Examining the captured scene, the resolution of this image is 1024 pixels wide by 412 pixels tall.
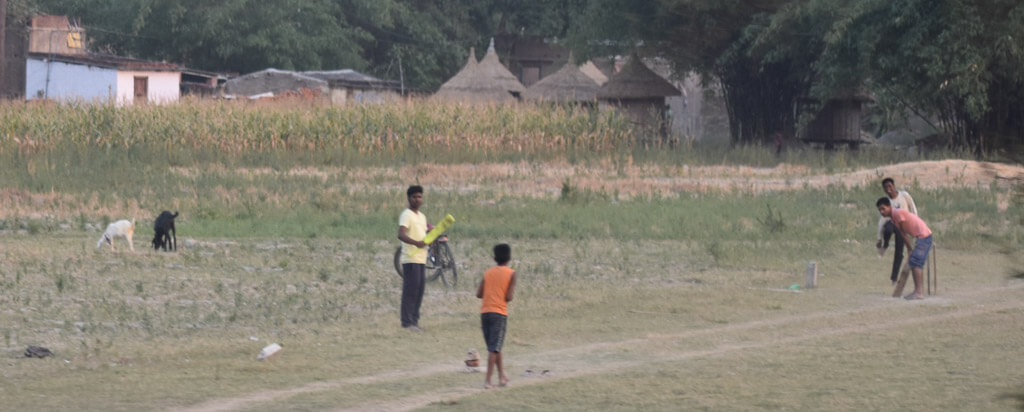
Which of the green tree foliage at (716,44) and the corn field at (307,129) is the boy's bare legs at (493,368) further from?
the green tree foliage at (716,44)

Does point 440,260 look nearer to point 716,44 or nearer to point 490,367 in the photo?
point 490,367

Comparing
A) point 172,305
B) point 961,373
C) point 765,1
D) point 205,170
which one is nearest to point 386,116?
point 205,170

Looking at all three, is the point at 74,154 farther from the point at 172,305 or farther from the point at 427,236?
the point at 427,236

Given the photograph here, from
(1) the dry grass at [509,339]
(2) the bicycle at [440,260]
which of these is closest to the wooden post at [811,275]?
(1) the dry grass at [509,339]

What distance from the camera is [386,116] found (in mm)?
32312

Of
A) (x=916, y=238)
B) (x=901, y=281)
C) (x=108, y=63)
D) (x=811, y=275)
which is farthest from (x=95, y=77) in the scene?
(x=916, y=238)

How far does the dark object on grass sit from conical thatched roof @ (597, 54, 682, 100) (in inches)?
1195

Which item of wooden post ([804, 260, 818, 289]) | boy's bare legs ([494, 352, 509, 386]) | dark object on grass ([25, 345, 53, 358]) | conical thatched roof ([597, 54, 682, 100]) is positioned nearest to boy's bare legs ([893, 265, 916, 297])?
wooden post ([804, 260, 818, 289])

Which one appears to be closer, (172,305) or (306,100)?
(172,305)

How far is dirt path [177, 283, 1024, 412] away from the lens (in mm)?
8641

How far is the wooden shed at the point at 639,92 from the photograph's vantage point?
38.8 meters

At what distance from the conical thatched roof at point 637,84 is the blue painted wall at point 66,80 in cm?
1728

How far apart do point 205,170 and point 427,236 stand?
1717 cm

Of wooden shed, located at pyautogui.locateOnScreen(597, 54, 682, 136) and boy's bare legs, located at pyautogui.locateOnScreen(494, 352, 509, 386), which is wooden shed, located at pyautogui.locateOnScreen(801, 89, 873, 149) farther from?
boy's bare legs, located at pyautogui.locateOnScreen(494, 352, 509, 386)
